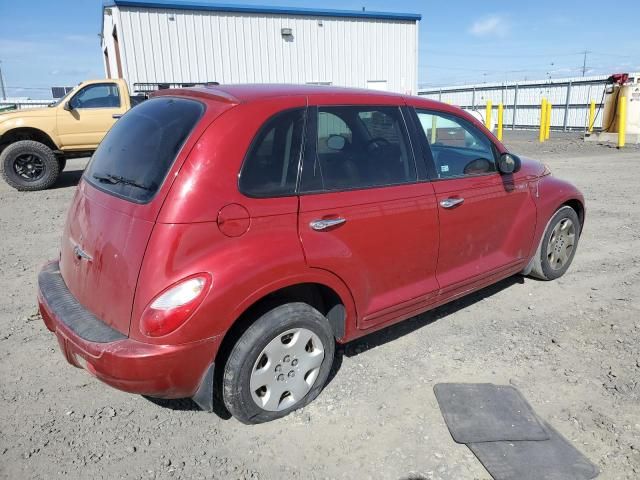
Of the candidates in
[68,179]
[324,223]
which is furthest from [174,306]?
[68,179]

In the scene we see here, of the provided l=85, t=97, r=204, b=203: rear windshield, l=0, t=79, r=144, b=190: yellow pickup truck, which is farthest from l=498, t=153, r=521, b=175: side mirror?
l=0, t=79, r=144, b=190: yellow pickup truck

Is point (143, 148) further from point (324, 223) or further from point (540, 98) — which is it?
point (540, 98)

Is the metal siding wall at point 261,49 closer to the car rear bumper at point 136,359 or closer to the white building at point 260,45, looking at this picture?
the white building at point 260,45

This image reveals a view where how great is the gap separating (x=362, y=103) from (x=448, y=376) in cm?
180

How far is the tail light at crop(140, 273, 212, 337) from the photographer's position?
2.24 m

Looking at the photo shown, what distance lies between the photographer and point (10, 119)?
366 inches

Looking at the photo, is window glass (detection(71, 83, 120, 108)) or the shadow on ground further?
the shadow on ground

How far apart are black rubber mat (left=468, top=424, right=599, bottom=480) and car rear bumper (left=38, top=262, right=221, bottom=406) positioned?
1434 millimetres

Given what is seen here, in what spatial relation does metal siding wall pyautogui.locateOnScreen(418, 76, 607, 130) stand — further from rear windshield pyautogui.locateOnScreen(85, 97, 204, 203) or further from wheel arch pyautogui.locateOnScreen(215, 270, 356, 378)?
rear windshield pyautogui.locateOnScreen(85, 97, 204, 203)

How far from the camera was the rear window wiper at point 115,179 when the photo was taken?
2528mm

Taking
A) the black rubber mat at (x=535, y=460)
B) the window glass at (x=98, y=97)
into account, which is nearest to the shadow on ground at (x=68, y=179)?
the window glass at (x=98, y=97)

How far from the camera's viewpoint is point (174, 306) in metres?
2.23

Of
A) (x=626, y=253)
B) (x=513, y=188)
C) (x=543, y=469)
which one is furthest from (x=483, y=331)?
(x=626, y=253)

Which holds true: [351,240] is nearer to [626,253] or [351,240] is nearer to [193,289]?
[193,289]
